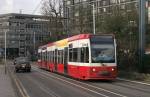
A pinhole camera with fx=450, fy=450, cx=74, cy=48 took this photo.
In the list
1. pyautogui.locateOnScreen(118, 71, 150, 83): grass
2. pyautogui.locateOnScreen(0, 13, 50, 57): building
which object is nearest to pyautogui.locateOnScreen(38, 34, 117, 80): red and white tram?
pyautogui.locateOnScreen(118, 71, 150, 83): grass

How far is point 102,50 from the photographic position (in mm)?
30438

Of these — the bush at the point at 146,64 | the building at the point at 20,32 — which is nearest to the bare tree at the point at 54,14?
the bush at the point at 146,64

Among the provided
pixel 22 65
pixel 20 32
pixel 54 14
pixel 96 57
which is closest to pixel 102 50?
pixel 96 57

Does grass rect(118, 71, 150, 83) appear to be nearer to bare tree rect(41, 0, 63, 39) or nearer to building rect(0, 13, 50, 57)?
bare tree rect(41, 0, 63, 39)

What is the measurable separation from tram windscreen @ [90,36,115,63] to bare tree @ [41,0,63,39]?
56.0 m

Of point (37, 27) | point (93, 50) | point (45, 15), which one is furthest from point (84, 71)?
point (37, 27)

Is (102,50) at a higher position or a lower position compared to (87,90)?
higher

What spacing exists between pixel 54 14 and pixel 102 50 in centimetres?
5945

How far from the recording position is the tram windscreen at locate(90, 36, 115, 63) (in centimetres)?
3033

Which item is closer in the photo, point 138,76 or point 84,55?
point 84,55

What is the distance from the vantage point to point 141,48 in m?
38.8

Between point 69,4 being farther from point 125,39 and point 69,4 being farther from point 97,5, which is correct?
point 125,39

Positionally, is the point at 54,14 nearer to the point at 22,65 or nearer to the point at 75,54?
the point at 22,65

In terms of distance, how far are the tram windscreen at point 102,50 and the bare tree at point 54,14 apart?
56010 millimetres
